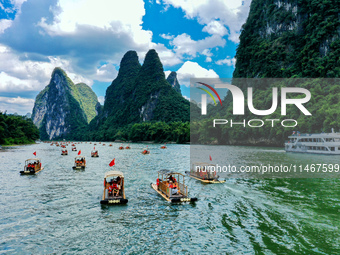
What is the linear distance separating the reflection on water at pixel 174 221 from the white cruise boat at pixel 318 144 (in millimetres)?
40902

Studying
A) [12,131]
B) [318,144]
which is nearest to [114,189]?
[318,144]

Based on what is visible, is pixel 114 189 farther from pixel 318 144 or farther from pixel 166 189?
pixel 318 144

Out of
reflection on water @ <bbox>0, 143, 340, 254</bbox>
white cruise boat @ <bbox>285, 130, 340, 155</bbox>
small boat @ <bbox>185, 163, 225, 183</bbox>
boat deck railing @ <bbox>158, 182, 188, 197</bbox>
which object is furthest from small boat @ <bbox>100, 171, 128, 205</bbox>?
white cruise boat @ <bbox>285, 130, 340, 155</bbox>

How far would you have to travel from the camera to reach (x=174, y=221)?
683 inches

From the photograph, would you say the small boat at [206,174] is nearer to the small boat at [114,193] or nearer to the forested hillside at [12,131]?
the small boat at [114,193]

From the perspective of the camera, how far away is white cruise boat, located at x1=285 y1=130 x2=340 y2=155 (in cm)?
6097

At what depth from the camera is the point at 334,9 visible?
107 meters

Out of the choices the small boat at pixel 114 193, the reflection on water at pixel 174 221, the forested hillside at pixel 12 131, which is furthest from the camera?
the forested hillside at pixel 12 131

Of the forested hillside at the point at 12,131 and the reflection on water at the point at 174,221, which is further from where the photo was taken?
the forested hillside at the point at 12,131

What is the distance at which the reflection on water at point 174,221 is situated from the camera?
13438mm

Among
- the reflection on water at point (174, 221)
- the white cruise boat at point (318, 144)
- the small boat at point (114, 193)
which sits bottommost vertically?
the reflection on water at point (174, 221)

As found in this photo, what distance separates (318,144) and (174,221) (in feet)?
203

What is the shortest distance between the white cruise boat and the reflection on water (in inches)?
1610

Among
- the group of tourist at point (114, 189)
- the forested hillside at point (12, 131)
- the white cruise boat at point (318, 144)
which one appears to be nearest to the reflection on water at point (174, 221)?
the group of tourist at point (114, 189)
